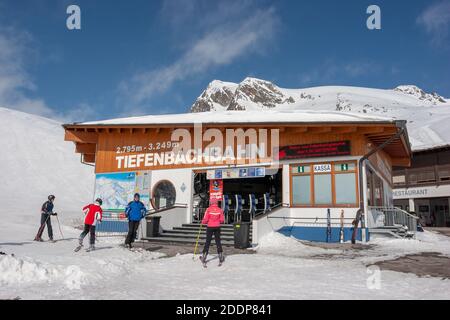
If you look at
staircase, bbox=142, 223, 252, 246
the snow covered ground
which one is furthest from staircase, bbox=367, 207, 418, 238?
staircase, bbox=142, 223, 252, 246

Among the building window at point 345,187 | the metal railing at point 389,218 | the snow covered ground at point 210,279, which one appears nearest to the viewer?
the snow covered ground at point 210,279

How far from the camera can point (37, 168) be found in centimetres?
4353

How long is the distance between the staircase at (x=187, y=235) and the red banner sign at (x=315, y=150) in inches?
156

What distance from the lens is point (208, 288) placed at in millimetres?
6332

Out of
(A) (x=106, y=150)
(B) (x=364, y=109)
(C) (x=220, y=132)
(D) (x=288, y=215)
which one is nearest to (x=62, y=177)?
(A) (x=106, y=150)

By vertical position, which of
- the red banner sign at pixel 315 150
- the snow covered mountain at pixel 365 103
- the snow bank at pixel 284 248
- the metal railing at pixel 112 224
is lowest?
the snow bank at pixel 284 248

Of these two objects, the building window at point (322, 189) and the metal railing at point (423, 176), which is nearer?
the building window at point (322, 189)

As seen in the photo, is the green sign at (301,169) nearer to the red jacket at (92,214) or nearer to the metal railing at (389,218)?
the metal railing at (389,218)

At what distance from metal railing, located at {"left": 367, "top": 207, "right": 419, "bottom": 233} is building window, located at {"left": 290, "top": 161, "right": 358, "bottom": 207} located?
4.28 feet

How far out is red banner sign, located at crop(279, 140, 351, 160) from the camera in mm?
14812

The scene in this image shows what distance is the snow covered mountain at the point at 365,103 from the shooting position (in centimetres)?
6581

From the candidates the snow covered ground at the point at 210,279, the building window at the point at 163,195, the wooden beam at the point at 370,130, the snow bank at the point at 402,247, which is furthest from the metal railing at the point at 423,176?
the snow covered ground at the point at 210,279

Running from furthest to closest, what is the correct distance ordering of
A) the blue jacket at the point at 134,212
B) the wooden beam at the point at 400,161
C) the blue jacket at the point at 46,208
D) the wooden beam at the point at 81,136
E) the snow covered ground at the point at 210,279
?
the wooden beam at the point at 400,161 < the wooden beam at the point at 81,136 < the blue jacket at the point at 46,208 < the blue jacket at the point at 134,212 < the snow covered ground at the point at 210,279
